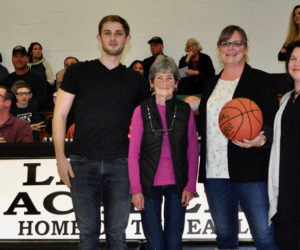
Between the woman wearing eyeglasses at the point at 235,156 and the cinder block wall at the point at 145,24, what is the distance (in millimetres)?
5510

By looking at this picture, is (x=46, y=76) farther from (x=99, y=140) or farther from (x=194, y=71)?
(x=99, y=140)

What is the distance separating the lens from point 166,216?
A: 8.91 feet

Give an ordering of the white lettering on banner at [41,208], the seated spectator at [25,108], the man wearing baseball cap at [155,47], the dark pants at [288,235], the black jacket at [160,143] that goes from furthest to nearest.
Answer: the man wearing baseball cap at [155,47] < the seated spectator at [25,108] < the white lettering on banner at [41,208] < the black jacket at [160,143] < the dark pants at [288,235]

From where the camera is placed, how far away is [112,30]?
112 inches

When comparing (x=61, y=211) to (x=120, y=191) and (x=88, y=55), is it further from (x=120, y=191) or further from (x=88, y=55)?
(x=88, y=55)

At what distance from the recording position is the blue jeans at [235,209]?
262 centimetres

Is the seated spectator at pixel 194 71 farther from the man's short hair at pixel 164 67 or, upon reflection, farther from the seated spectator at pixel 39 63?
the man's short hair at pixel 164 67

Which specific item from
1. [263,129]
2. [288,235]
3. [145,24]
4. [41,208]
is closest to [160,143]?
[263,129]

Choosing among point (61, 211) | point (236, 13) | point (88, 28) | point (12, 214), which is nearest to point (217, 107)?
point (61, 211)

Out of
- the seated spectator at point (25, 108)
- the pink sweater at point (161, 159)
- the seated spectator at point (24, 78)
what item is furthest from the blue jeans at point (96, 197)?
the seated spectator at point (24, 78)

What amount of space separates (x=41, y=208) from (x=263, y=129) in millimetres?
2018

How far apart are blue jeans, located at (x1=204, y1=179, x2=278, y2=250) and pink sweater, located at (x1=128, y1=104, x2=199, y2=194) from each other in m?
0.15

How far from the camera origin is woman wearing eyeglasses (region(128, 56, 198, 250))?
8.82ft

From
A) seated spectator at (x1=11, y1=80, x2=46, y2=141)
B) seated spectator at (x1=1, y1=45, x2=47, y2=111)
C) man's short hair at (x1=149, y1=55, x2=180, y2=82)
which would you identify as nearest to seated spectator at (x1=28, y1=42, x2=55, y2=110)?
seated spectator at (x1=1, y1=45, x2=47, y2=111)
